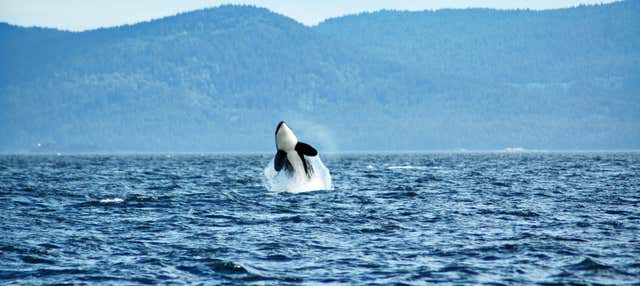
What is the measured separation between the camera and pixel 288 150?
117 feet

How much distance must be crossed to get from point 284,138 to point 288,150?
3.01 feet

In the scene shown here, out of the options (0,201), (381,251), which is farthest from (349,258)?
(0,201)

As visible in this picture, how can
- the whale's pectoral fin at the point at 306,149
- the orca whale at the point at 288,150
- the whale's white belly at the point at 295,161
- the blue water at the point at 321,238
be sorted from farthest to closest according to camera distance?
the whale's white belly at the point at 295,161, the orca whale at the point at 288,150, the whale's pectoral fin at the point at 306,149, the blue water at the point at 321,238

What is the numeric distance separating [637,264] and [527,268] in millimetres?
2740

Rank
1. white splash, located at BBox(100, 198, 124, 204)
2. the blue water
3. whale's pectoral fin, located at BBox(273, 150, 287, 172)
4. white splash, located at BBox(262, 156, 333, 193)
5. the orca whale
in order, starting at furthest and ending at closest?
white splash, located at BBox(262, 156, 333, 193)
white splash, located at BBox(100, 198, 124, 204)
whale's pectoral fin, located at BBox(273, 150, 287, 172)
the orca whale
the blue water

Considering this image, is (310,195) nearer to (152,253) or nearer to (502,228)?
(502,228)

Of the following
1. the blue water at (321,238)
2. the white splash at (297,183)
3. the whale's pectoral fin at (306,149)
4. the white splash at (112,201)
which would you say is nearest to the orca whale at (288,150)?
the whale's pectoral fin at (306,149)

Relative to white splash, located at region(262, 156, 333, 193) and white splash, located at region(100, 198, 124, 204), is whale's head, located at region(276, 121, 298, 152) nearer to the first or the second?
white splash, located at region(262, 156, 333, 193)

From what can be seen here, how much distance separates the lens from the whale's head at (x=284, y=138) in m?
34.9

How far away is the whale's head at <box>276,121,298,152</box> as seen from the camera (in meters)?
34.9

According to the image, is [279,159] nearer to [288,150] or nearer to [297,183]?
[288,150]

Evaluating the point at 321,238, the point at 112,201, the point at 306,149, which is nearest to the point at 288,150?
the point at 306,149

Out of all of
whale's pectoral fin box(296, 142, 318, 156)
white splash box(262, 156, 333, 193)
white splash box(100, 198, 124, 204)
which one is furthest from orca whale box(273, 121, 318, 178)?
white splash box(100, 198, 124, 204)

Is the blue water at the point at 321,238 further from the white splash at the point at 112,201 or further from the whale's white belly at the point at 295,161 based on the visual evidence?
the whale's white belly at the point at 295,161
